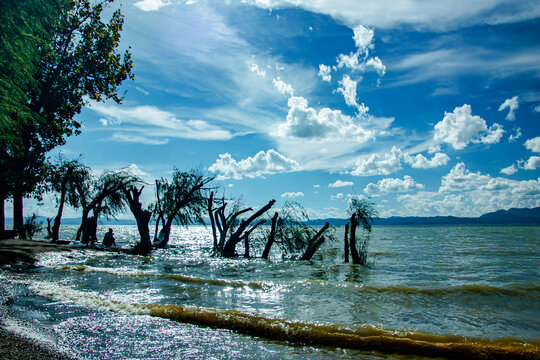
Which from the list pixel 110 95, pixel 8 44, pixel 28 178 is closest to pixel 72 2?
pixel 110 95

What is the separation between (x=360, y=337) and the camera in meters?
5.81

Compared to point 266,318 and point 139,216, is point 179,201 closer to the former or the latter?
point 139,216

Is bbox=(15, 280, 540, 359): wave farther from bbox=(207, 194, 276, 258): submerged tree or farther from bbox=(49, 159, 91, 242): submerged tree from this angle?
bbox=(49, 159, 91, 242): submerged tree

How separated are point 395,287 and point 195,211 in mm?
23944

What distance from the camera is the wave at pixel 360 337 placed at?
18.0 ft

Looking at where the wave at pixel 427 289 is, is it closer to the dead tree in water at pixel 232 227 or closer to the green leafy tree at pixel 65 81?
the dead tree in water at pixel 232 227

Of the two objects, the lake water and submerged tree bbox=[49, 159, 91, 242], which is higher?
submerged tree bbox=[49, 159, 91, 242]

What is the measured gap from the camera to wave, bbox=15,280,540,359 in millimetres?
5496

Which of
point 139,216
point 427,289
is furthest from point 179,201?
Answer: point 427,289

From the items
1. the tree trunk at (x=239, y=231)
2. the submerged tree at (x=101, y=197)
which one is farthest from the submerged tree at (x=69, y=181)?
the tree trunk at (x=239, y=231)

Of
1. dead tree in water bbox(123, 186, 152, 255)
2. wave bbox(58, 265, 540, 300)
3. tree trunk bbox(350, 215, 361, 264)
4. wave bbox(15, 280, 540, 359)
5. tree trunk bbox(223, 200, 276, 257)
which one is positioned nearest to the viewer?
wave bbox(15, 280, 540, 359)

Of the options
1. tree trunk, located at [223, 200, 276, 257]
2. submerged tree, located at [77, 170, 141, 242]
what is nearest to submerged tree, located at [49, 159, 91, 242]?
submerged tree, located at [77, 170, 141, 242]

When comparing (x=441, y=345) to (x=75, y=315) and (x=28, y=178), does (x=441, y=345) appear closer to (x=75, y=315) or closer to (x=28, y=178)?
(x=75, y=315)

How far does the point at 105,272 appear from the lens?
13367 mm
